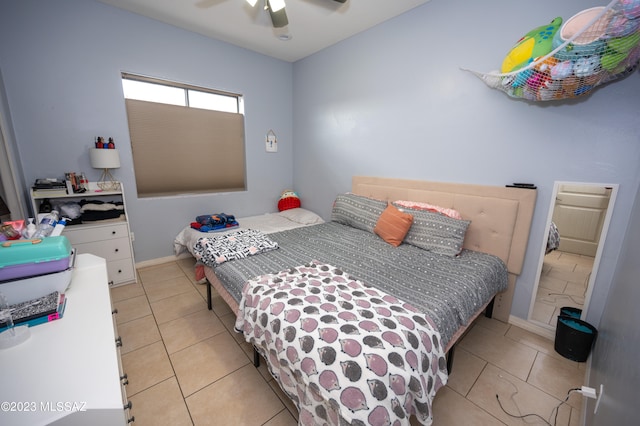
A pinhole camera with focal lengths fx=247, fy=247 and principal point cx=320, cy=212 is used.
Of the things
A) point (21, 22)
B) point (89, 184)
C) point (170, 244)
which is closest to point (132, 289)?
point (170, 244)

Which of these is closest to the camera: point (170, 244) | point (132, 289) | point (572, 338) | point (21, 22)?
point (572, 338)

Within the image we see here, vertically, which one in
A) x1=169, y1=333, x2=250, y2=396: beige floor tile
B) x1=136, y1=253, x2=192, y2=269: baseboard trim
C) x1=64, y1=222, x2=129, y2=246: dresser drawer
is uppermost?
x1=64, y1=222, x2=129, y2=246: dresser drawer

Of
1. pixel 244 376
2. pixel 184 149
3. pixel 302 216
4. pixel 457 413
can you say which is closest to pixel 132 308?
pixel 244 376

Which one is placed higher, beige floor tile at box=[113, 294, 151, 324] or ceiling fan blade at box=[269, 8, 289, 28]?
ceiling fan blade at box=[269, 8, 289, 28]

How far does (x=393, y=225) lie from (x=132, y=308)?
8.55 ft

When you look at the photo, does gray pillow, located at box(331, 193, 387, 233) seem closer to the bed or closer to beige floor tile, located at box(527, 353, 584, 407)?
the bed

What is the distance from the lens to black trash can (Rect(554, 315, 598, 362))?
1.73 m

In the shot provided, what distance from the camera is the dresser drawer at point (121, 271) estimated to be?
2.67m

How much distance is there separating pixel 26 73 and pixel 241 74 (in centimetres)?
A: 214

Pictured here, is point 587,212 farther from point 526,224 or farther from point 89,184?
point 89,184

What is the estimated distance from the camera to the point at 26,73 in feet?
7.63

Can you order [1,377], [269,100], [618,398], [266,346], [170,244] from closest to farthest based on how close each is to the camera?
[1,377], [618,398], [266,346], [170,244], [269,100]

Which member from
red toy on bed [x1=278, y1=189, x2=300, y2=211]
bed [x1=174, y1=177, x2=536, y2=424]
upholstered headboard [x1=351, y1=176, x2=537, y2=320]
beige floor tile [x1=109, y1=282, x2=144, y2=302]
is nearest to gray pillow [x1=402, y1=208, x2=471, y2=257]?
bed [x1=174, y1=177, x2=536, y2=424]

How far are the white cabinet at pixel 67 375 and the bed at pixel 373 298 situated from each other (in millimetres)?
649
